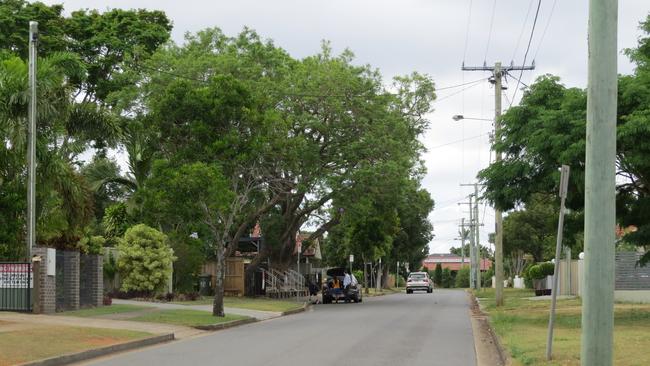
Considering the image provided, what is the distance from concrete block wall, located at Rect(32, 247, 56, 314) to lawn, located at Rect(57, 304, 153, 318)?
55 centimetres

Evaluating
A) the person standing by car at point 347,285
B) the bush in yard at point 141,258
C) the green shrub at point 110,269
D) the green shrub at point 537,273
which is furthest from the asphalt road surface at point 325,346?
the green shrub at point 537,273

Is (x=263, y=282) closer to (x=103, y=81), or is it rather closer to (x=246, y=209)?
(x=246, y=209)

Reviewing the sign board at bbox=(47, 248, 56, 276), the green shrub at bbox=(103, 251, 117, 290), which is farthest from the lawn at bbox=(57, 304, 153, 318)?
the green shrub at bbox=(103, 251, 117, 290)

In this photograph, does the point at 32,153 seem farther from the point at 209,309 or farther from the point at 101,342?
the point at 209,309

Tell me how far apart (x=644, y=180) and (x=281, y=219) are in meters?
24.3

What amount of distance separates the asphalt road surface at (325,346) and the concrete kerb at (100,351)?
1.34ft

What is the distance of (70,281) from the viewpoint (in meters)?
23.7

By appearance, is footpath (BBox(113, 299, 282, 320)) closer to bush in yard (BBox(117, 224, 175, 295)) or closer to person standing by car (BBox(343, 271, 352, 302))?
bush in yard (BBox(117, 224, 175, 295))

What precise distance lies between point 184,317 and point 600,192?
1689 centimetres

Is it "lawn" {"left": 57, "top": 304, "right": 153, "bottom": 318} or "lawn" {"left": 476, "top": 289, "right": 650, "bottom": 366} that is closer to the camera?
"lawn" {"left": 476, "top": 289, "right": 650, "bottom": 366}

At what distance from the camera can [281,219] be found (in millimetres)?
41906

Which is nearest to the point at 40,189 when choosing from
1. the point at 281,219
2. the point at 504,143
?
the point at 504,143

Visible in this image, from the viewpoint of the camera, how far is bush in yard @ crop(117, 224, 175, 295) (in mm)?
29781

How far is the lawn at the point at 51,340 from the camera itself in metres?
13.5
